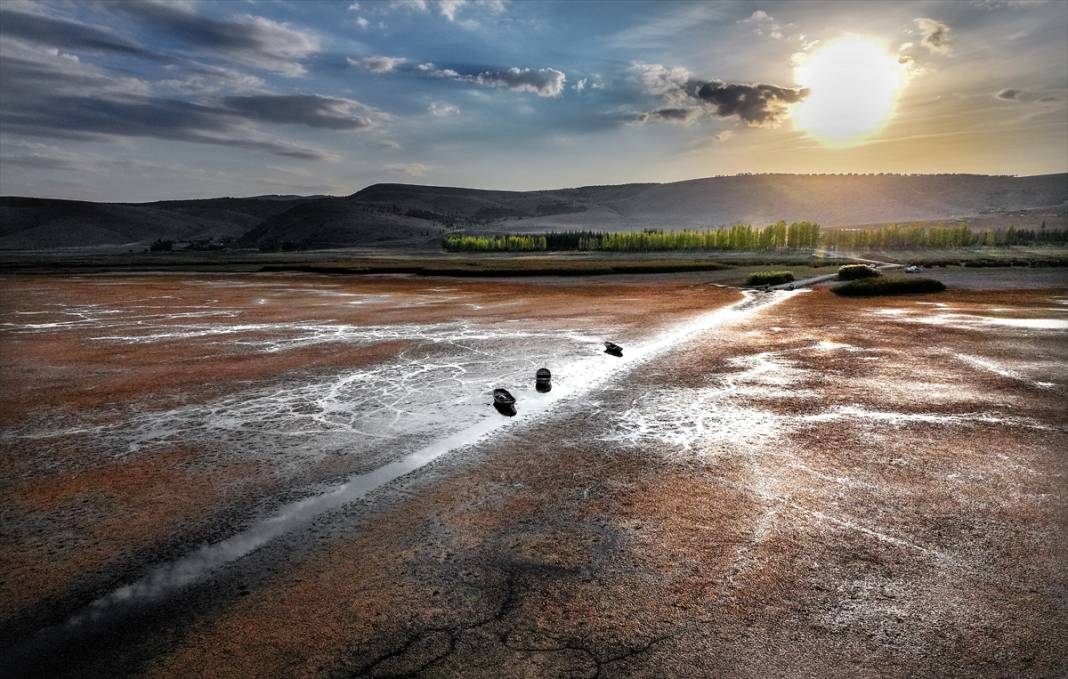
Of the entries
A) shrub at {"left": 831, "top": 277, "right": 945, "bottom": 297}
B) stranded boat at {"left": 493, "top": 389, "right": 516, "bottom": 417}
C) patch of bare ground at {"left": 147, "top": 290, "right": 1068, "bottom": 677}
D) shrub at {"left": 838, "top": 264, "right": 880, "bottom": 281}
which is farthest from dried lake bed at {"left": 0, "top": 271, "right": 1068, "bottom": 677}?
shrub at {"left": 838, "top": 264, "right": 880, "bottom": 281}

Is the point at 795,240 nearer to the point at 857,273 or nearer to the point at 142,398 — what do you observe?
the point at 857,273

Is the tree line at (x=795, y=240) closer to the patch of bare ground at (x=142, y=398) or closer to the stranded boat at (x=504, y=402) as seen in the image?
the patch of bare ground at (x=142, y=398)

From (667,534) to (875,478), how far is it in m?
3.83

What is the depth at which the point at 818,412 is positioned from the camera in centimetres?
1263

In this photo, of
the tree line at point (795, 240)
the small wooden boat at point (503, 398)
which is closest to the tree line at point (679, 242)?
the tree line at point (795, 240)

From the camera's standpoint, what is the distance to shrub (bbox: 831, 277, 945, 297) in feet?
123

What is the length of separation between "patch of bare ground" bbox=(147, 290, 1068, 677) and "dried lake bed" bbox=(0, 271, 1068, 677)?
0.11ft

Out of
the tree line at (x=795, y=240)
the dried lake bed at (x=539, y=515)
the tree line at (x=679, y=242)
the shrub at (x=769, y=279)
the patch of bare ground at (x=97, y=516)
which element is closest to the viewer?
the dried lake bed at (x=539, y=515)

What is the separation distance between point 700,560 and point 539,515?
6.99ft

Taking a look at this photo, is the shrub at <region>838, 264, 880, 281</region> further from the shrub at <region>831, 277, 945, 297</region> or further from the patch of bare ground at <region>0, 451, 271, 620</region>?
the patch of bare ground at <region>0, 451, 271, 620</region>

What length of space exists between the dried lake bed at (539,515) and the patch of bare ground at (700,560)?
0.11 feet

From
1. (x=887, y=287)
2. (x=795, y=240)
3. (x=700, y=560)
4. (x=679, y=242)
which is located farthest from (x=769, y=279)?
(x=795, y=240)

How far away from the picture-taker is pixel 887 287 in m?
38.4

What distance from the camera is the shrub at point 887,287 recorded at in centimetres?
3759
